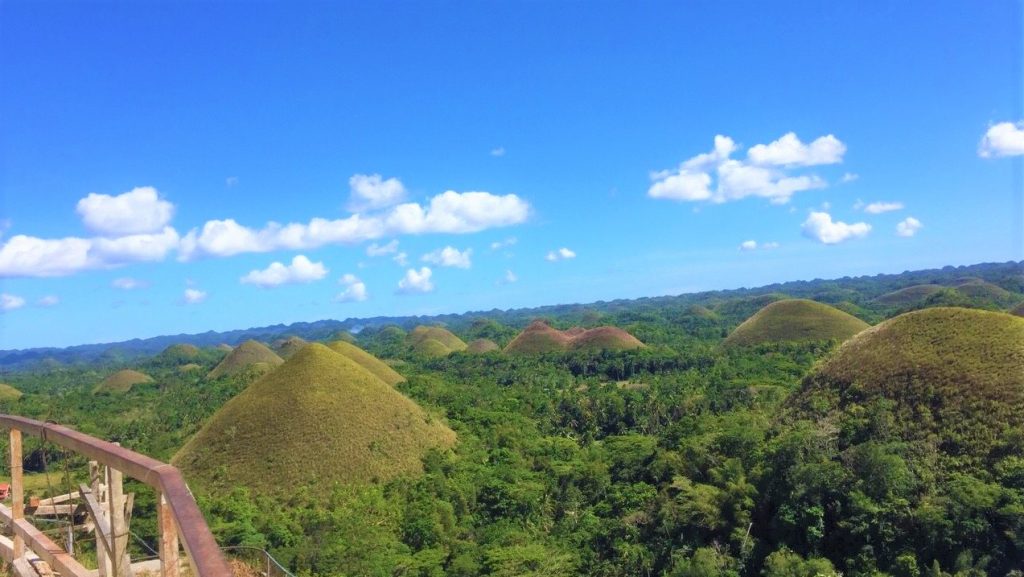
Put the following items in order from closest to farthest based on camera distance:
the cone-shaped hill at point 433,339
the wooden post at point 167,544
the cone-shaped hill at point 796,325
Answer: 1. the wooden post at point 167,544
2. the cone-shaped hill at point 796,325
3. the cone-shaped hill at point 433,339

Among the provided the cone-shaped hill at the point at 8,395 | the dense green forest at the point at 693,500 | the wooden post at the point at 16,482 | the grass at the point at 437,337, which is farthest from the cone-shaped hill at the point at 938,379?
the grass at the point at 437,337

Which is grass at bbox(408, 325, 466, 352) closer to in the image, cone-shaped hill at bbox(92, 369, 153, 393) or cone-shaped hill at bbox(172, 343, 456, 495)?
cone-shaped hill at bbox(92, 369, 153, 393)

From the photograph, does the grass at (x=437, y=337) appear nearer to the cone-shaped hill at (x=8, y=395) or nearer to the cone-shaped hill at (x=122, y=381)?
the cone-shaped hill at (x=122, y=381)

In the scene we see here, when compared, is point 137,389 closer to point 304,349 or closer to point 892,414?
point 304,349

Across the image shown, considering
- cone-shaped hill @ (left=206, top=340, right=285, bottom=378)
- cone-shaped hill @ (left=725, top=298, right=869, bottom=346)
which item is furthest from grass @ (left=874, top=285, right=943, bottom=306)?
cone-shaped hill @ (left=206, top=340, right=285, bottom=378)

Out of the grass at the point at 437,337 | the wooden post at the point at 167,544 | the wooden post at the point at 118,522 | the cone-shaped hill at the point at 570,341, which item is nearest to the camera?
the wooden post at the point at 167,544
